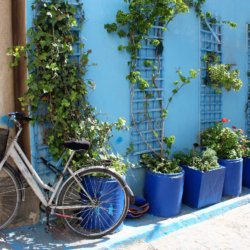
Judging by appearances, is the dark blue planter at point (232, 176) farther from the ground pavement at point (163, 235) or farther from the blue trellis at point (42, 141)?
the blue trellis at point (42, 141)

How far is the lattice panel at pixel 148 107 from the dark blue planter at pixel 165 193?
0.55 metres

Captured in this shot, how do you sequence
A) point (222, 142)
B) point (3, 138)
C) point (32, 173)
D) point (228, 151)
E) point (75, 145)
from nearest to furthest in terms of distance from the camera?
point (3, 138), point (75, 145), point (32, 173), point (228, 151), point (222, 142)

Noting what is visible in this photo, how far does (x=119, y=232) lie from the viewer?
484 centimetres

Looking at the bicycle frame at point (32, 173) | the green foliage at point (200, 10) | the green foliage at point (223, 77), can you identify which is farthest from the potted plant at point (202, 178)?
the green foliage at point (200, 10)

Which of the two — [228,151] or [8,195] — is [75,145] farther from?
[228,151]

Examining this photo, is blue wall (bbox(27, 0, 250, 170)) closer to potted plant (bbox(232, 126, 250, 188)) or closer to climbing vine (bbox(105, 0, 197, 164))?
climbing vine (bbox(105, 0, 197, 164))

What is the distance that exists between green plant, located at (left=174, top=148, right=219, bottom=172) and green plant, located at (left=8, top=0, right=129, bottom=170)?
4.84 feet

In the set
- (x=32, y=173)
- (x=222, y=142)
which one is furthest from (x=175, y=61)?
(x=32, y=173)

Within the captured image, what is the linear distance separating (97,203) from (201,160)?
197cm

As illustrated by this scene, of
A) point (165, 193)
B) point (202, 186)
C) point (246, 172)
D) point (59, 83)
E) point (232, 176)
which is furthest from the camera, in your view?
point (246, 172)

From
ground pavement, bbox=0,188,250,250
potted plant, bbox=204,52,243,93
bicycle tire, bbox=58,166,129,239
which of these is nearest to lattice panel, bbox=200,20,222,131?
potted plant, bbox=204,52,243,93

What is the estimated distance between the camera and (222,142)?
257 inches

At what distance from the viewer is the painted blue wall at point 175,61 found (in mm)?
5172

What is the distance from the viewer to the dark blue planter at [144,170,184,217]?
534cm
